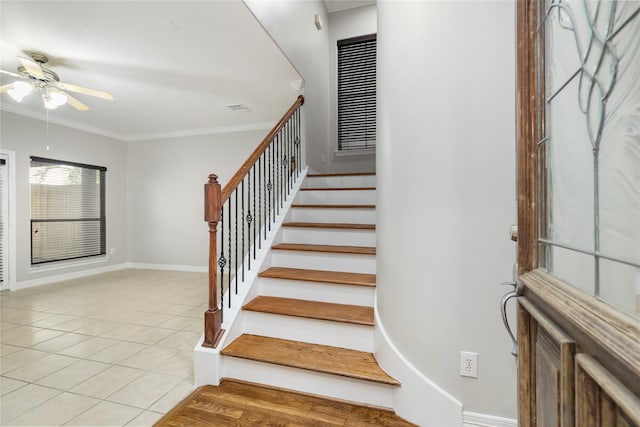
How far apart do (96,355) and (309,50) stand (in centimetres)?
398

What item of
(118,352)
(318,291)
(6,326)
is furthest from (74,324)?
(318,291)

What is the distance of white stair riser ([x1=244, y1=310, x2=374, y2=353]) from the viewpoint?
6.08 feet

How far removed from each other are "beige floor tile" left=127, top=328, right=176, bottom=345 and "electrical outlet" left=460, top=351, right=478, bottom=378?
7.71 feet

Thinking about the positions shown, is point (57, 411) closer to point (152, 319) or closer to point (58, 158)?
point (152, 319)

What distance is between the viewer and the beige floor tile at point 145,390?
5.57 ft

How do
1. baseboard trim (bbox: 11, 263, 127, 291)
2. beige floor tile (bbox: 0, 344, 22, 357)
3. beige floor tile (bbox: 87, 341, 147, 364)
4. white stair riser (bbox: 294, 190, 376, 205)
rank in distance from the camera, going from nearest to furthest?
beige floor tile (bbox: 87, 341, 147, 364) → beige floor tile (bbox: 0, 344, 22, 357) → white stair riser (bbox: 294, 190, 376, 205) → baseboard trim (bbox: 11, 263, 127, 291)

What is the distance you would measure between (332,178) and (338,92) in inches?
78.3

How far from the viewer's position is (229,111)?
4.62 metres

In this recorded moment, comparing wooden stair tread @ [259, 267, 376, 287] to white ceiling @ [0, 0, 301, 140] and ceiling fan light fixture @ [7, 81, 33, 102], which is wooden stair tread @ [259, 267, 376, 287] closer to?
white ceiling @ [0, 0, 301, 140]

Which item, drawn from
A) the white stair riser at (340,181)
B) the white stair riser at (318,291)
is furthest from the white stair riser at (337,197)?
the white stair riser at (318,291)

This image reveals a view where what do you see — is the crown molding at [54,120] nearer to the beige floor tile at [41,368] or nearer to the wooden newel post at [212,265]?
the beige floor tile at [41,368]

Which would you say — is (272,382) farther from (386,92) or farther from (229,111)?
(229,111)

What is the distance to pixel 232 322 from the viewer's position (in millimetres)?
1943

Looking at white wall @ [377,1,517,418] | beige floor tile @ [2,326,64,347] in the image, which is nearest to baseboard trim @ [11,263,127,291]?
beige floor tile @ [2,326,64,347]
